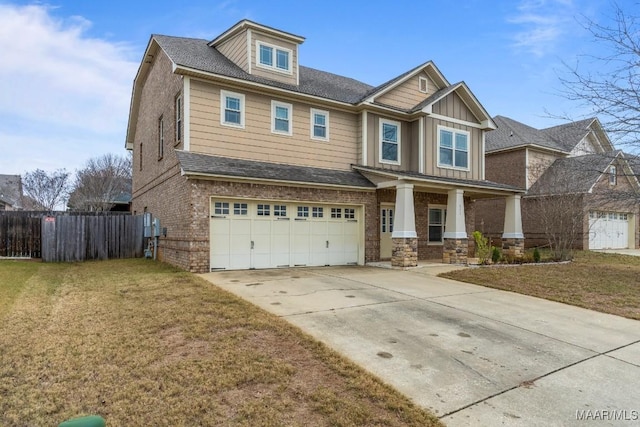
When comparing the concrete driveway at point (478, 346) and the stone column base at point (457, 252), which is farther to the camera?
the stone column base at point (457, 252)

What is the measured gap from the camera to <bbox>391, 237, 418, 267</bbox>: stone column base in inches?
496

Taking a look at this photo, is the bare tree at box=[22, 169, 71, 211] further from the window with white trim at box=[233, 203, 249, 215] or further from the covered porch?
the covered porch

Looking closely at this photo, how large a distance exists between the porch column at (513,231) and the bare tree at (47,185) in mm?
39594

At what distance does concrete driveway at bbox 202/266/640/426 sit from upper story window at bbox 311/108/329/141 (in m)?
6.50

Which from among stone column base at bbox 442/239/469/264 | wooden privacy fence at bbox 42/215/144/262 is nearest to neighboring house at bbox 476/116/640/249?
stone column base at bbox 442/239/469/264

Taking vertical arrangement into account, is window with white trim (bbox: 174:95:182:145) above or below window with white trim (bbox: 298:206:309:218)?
above

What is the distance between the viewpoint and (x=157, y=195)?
1446 cm

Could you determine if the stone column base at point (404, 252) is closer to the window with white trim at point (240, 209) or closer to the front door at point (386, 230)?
the front door at point (386, 230)

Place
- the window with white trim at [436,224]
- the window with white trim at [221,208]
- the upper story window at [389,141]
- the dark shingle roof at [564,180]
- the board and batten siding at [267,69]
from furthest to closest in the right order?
the dark shingle roof at [564,180]
the window with white trim at [436,224]
the upper story window at [389,141]
the board and batten siding at [267,69]
the window with white trim at [221,208]

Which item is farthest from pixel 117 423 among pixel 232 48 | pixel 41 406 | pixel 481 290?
pixel 232 48

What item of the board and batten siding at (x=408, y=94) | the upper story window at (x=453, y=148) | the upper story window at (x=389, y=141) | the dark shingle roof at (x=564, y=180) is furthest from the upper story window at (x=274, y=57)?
the dark shingle roof at (x=564, y=180)

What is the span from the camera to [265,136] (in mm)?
12914

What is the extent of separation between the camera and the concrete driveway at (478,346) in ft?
11.9

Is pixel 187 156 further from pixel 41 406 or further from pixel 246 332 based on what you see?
pixel 41 406
